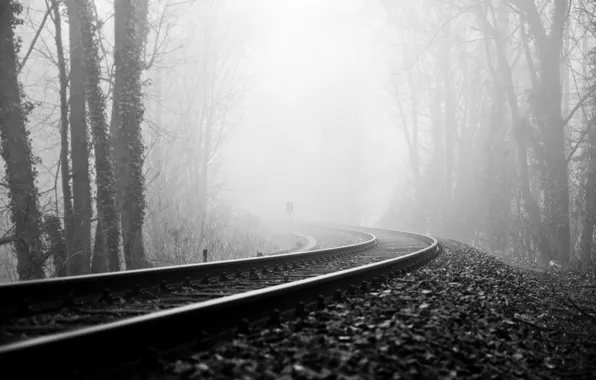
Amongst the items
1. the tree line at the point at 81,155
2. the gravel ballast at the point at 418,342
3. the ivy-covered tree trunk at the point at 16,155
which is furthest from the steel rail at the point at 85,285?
the ivy-covered tree trunk at the point at 16,155

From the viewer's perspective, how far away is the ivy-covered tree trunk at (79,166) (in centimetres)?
943

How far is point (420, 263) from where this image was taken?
8844 mm

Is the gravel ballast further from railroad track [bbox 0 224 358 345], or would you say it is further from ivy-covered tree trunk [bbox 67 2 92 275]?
ivy-covered tree trunk [bbox 67 2 92 275]

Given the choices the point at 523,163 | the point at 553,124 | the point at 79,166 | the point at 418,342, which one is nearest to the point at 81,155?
the point at 79,166

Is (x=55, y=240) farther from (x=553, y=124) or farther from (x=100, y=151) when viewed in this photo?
(x=553, y=124)

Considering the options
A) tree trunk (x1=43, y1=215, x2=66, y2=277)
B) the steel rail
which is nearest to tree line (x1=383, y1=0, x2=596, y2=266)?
the steel rail

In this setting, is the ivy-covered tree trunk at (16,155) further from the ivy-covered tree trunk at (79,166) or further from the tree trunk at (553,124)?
the tree trunk at (553,124)

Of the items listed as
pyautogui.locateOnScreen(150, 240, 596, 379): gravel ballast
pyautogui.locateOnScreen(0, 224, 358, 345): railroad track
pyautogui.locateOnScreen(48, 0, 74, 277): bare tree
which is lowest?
pyautogui.locateOnScreen(150, 240, 596, 379): gravel ballast

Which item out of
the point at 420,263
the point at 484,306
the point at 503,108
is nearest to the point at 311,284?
the point at 484,306

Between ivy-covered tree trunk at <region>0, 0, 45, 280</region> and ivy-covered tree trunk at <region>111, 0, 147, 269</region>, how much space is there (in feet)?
5.31

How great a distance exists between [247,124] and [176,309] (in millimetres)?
63722

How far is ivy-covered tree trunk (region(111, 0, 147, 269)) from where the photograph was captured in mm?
10078

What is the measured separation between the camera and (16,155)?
8.92m

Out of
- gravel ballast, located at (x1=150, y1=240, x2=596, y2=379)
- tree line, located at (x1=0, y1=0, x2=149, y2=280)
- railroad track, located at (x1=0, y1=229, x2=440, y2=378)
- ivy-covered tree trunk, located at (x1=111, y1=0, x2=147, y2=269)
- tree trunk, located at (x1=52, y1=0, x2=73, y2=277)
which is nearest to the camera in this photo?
railroad track, located at (x1=0, y1=229, x2=440, y2=378)
